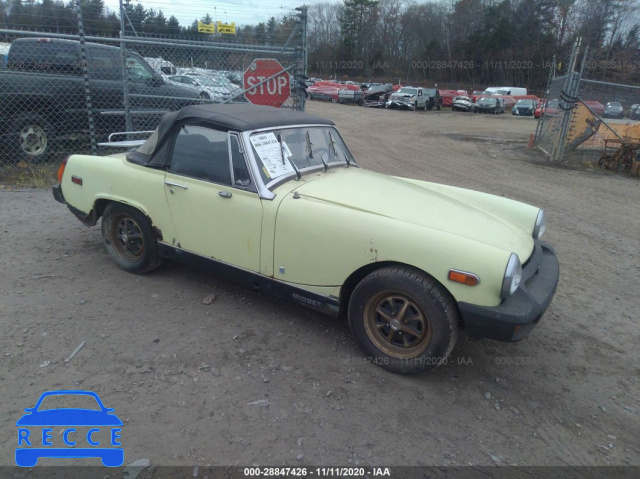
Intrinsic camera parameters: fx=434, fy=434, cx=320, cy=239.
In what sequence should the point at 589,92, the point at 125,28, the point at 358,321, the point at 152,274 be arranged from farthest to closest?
the point at 589,92, the point at 125,28, the point at 152,274, the point at 358,321

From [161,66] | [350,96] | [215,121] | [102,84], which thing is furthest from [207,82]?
[350,96]

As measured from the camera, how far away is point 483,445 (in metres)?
2.46

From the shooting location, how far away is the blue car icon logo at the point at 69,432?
223 centimetres

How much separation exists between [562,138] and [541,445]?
1162 centimetres

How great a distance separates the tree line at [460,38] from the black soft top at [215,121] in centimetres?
5464

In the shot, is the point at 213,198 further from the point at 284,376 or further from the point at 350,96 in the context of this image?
the point at 350,96

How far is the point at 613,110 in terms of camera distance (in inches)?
538

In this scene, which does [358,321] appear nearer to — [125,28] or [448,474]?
[448,474]

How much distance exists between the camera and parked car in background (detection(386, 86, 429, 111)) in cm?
3098

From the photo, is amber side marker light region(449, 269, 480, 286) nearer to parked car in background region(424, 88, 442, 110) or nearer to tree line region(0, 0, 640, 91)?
parked car in background region(424, 88, 442, 110)

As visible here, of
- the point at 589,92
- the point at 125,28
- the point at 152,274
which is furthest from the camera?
the point at 589,92

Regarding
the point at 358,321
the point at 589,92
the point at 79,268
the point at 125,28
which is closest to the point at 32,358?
the point at 79,268

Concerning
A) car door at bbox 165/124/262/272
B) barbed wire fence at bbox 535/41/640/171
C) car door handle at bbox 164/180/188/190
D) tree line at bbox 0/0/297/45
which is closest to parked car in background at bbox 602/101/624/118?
barbed wire fence at bbox 535/41/640/171

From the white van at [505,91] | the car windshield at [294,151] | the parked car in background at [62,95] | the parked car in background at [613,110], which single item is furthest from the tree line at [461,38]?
the car windshield at [294,151]
